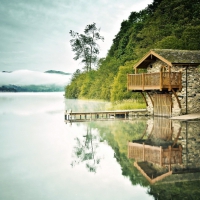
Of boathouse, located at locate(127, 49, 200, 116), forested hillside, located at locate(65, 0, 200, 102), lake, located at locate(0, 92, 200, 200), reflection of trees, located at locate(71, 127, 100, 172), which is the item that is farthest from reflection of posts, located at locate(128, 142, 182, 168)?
forested hillside, located at locate(65, 0, 200, 102)

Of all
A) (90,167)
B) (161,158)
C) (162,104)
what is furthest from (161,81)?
(90,167)

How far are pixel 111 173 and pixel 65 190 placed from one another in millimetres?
2133

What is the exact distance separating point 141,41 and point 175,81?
22401mm

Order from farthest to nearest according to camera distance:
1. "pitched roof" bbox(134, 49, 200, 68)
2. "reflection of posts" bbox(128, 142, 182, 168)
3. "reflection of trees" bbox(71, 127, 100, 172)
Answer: "pitched roof" bbox(134, 49, 200, 68) → "reflection of trees" bbox(71, 127, 100, 172) → "reflection of posts" bbox(128, 142, 182, 168)

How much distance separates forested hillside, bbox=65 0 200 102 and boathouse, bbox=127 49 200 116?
938 cm

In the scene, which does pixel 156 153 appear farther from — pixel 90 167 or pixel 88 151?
pixel 88 151

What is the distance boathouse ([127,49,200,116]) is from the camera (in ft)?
80.0

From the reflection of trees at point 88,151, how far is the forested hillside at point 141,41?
19.9 metres

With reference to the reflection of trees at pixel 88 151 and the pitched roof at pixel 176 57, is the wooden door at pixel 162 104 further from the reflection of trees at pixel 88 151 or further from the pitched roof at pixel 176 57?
the reflection of trees at pixel 88 151

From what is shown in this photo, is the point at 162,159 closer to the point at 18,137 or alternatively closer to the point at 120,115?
the point at 18,137

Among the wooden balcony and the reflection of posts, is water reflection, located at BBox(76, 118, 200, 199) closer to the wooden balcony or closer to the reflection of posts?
the reflection of posts

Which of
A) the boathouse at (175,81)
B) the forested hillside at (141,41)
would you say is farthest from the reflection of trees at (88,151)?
the forested hillside at (141,41)

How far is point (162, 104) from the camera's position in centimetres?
2719

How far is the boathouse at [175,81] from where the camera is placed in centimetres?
2439
